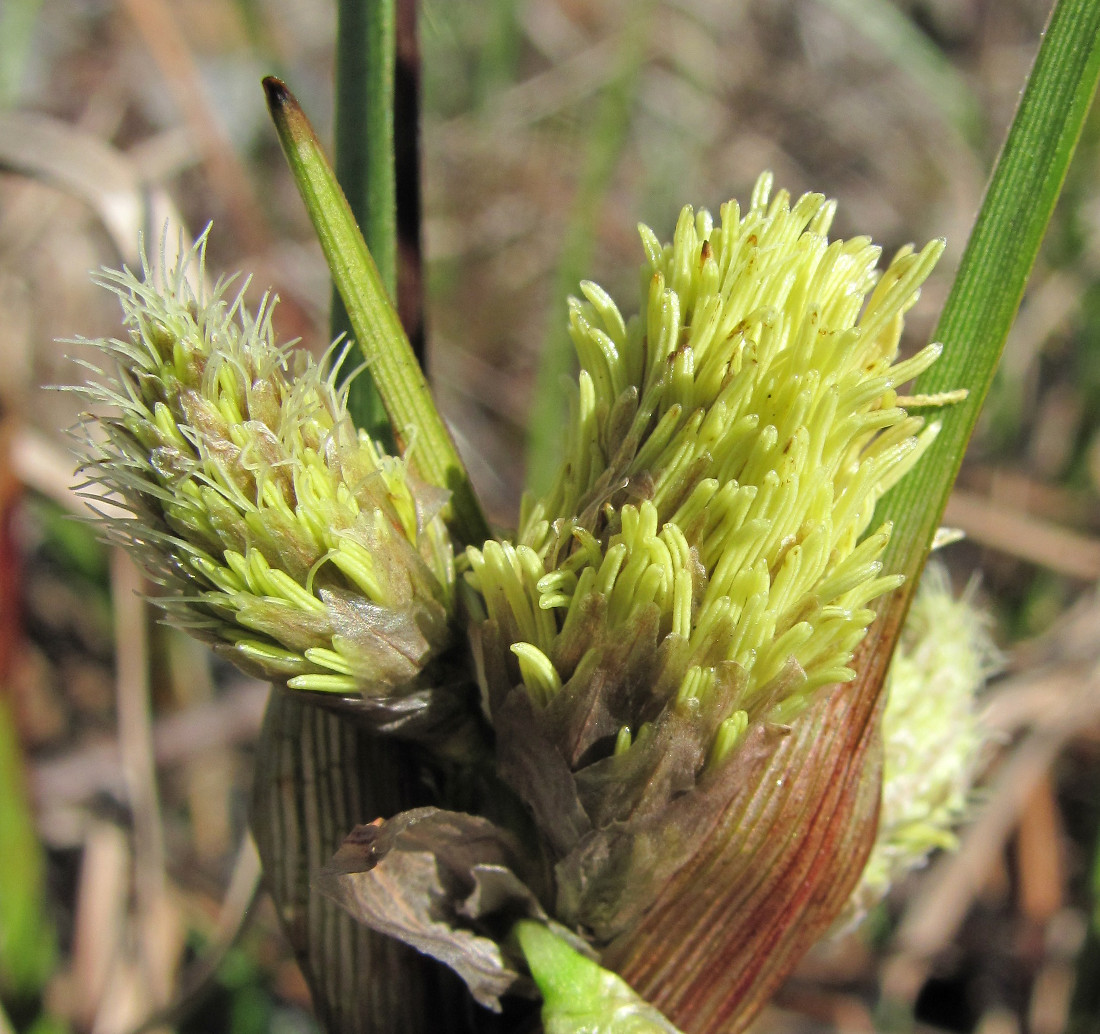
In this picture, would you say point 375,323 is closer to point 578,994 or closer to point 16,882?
point 578,994

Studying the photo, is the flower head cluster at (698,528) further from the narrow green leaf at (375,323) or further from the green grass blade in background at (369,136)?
the green grass blade in background at (369,136)

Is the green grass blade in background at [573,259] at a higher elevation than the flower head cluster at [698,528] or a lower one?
higher

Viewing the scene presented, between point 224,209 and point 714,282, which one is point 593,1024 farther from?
point 224,209

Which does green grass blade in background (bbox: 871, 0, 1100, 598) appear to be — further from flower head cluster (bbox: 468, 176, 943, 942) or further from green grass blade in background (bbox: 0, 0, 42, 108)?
green grass blade in background (bbox: 0, 0, 42, 108)

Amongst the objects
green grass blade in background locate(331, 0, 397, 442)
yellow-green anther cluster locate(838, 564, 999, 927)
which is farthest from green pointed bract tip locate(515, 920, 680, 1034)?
green grass blade in background locate(331, 0, 397, 442)

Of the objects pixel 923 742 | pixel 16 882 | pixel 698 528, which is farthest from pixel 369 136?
pixel 16 882

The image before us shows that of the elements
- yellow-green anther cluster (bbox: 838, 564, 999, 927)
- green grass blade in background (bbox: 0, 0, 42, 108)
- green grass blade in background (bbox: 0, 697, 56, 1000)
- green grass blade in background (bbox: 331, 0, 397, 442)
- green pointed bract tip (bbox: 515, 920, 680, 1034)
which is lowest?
green grass blade in background (bbox: 0, 697, 56, 1000)

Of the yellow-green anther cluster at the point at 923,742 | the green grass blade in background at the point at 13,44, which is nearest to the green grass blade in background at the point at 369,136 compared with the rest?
the yellow-green anther cluster at the point at 923,742
